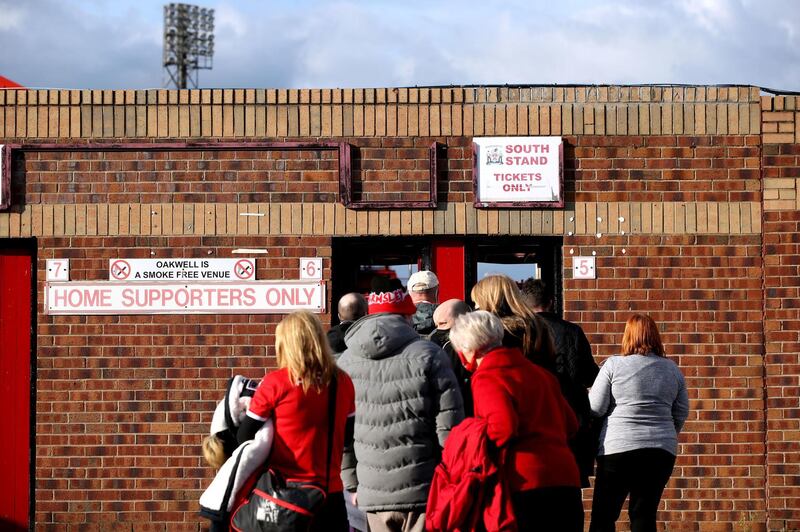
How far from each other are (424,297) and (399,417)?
1.60 m

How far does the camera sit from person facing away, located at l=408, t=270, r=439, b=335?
22.4 ft

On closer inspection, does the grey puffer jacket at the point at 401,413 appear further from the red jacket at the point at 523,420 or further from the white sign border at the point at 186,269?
the white sign border at the point at 186,269

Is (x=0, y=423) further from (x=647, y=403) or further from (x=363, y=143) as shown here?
(x=647, y=403)

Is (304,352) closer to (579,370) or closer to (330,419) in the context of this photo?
(330,419)

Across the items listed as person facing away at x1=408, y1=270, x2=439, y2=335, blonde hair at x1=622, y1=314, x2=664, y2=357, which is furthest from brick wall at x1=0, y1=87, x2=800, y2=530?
blonde hair at x1=622, y1=314, x2=664, y2=357

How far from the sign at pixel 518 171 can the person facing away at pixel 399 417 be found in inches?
143

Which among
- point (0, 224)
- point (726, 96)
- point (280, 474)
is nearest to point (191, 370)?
point (0, 224)

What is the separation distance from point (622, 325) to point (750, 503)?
166 cm

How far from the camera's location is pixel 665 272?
896 cm

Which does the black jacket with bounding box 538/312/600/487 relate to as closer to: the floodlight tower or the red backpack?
the red backpack

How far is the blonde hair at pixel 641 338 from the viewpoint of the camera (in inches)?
259

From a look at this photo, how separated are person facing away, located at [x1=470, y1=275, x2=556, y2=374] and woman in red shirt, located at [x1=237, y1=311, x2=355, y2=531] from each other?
87 centimetres

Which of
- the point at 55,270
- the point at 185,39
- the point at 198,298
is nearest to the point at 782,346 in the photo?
the point at 198,298

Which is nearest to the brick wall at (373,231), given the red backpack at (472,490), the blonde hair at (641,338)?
the blonde hair at (641,338)
